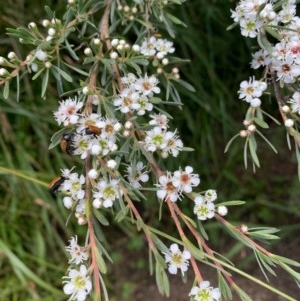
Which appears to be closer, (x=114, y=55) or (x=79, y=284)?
(x=79, y=284)

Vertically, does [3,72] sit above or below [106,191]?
above

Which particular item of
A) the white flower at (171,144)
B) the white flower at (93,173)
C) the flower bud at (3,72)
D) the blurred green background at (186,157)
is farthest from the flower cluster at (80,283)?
the blurred green background at (186,157)

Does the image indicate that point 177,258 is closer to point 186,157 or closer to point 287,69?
point 287,69

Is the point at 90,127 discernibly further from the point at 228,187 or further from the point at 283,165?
the point at 283,165

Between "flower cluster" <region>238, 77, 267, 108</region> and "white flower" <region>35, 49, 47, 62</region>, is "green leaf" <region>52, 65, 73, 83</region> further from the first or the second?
"flower cluster" <region>238, 77, 267, 108</region>


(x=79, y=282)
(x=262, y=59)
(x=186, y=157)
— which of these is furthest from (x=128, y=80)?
(x=186, y=157)

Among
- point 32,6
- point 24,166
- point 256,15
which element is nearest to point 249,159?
point 24,166

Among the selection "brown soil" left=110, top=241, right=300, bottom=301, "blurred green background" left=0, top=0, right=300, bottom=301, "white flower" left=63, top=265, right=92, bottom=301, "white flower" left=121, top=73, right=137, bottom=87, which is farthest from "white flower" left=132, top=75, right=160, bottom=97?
"brown soil" left=110, top=241, right=300, bottom=301

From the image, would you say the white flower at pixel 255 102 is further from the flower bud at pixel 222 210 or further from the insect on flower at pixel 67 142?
the insect on flower at pixel 67 142
